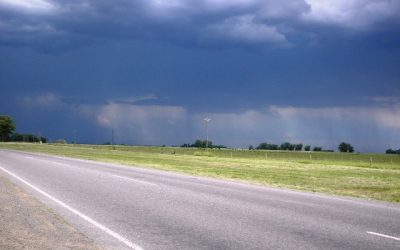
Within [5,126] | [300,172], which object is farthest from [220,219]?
[5,126]

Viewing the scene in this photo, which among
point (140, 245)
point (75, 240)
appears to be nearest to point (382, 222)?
point (140, 245)

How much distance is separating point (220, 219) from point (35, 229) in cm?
392

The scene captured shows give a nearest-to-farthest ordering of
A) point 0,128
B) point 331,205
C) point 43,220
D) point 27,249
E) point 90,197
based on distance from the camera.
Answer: point 27,249
point 43,220
point 331,205
point 90,197
point 0,128

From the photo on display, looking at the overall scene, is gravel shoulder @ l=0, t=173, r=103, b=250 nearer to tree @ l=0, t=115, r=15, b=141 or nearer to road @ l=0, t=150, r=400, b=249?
road @ l=0, t=150, r=400, b=249

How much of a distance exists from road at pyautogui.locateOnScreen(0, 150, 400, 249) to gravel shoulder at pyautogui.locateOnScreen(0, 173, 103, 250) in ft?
1.10

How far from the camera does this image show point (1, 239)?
8.18 meters

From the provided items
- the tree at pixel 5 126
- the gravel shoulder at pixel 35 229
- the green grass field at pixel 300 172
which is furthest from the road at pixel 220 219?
the tree at pixel 5 126

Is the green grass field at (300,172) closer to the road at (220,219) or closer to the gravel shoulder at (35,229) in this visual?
the road at (220,219)

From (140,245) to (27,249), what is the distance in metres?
1.82

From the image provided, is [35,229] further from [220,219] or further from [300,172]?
[300,172]

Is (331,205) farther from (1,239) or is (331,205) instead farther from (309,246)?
(1,239)

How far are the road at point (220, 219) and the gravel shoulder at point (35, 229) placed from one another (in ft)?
1.10

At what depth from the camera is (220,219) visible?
10422 millimetres

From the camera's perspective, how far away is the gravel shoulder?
7844mm
